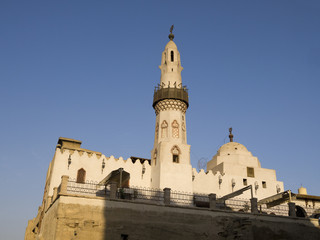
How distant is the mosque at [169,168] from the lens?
90.1ft

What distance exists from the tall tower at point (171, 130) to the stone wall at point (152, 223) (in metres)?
5.81

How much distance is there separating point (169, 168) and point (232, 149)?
1021 centimetres

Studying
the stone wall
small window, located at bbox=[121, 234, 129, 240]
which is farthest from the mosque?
small window, located at bbox=[121, 234, 129, 240]

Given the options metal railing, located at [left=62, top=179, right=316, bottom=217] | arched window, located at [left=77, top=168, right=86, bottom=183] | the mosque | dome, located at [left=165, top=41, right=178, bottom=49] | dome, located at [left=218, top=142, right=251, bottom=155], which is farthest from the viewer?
dome, located at [left=218, top=142, right=251, bottom=155]

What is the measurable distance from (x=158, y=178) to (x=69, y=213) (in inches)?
396

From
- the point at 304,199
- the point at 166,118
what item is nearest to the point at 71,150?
the point at 166,118

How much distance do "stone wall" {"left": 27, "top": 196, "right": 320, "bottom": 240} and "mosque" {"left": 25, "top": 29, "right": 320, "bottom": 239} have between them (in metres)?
2.43

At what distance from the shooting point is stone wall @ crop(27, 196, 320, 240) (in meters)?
19.5

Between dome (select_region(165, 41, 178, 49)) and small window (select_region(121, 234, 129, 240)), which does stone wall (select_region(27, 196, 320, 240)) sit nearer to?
small window (select_region(121, 234, 129, 240))

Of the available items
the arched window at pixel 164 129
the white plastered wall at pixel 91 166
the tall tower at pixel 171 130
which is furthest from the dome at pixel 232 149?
the white plastered wall at pixel 91 166

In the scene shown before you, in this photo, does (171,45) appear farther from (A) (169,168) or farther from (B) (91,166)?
(B) (91,166)

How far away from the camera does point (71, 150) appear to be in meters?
28.9

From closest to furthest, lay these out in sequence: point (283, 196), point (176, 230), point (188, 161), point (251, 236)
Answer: point (176, 230), point (251, 236), point (283, 196), point (188, 161)

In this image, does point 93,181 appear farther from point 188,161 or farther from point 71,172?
point 188,161
